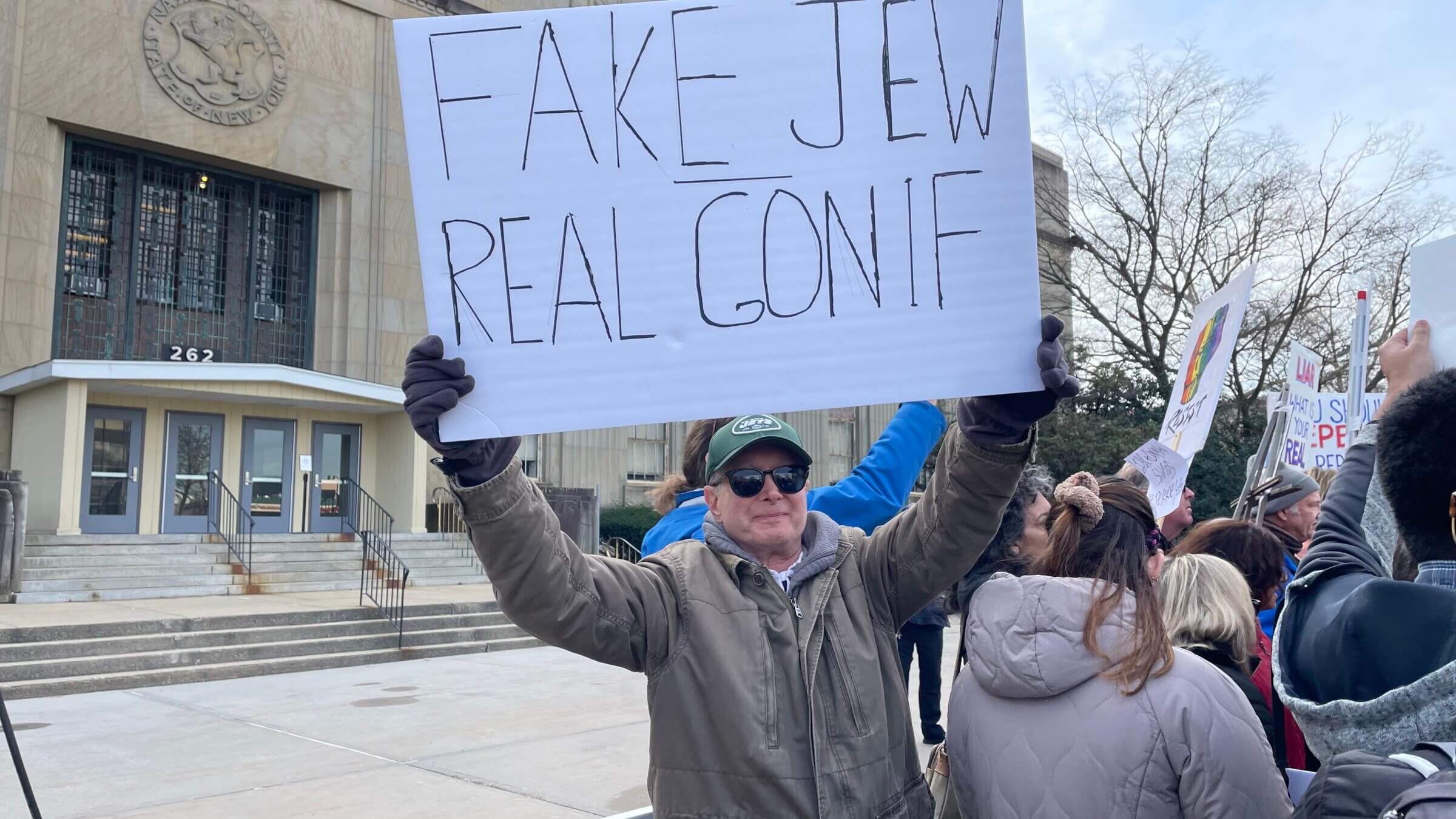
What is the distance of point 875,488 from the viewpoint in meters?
3.20

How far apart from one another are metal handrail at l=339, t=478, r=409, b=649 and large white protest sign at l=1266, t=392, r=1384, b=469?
10013 mm

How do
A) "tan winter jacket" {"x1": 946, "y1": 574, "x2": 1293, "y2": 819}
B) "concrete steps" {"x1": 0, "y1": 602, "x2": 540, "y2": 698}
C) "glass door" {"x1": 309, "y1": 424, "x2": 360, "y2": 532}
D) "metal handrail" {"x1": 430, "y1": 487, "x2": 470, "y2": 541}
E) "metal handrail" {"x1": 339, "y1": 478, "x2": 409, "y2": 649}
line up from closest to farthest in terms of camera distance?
"tan winter jacket" {"x1": 946, "y1": 574, "x2": 1293, "y2": 819}
"concrete steps" {"x1": 0, "y1": 602, "x2": 540, "y2": 698}
"metal handrail" {"x1": 339, "y1": 478, "x2": 409, "y2": 649}
"glass door" {"x1": 309, "y1": 424, "x2": 360, "y2": 532}
"metal handrail" {"x1": 430, "y1": 487, "x2": 470, "y2": 541}

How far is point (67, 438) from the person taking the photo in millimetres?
17109

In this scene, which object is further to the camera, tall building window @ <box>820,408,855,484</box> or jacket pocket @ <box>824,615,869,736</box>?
tall building window @ <box>820,408,855,484</box>

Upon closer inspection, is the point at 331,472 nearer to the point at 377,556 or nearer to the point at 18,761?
the point at 377,556

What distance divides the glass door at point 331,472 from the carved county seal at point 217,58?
6520 millimetres

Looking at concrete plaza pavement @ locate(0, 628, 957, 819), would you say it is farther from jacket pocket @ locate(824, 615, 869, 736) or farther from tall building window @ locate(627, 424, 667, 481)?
tall building window @ locate(627, 424, 667, 481)

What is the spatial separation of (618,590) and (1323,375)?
27.7 m

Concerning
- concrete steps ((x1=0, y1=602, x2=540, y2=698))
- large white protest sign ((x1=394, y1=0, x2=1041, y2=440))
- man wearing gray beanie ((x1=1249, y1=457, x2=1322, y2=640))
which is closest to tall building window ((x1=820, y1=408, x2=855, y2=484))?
concrete steps ((x1=0, y1=602, x2=540, y2=698))

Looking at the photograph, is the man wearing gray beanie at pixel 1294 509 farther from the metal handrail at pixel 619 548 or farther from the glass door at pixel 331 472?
the metal handrail at pixel 619 548

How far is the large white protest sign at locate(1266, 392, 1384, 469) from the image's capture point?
6445 millimetres

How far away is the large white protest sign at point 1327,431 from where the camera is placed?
645 centimetres

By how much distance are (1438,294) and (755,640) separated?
1.63 meters

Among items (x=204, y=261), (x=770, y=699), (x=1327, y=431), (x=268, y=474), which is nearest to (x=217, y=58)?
(x=204, y=261)
